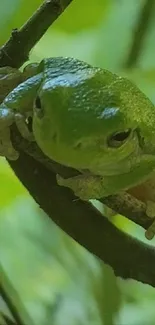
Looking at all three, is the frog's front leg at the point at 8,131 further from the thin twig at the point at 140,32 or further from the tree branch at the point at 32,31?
the thin twig at the point at 140,32

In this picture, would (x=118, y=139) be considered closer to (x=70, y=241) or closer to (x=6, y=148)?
(x=6, y=148)

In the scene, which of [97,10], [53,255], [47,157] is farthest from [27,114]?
[53,255]

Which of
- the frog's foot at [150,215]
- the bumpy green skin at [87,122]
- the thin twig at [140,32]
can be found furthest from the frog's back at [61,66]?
the thin twig at [140,32]

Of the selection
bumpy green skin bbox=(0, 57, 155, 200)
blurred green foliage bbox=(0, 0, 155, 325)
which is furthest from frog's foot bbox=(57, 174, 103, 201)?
blurred green foliage bbox=(0, 0, 155, 325)

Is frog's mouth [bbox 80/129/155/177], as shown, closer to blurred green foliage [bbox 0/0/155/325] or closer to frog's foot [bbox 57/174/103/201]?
frog's foot [bbox 57/174/103/201]

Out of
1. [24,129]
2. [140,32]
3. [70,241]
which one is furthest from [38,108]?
[70,241]

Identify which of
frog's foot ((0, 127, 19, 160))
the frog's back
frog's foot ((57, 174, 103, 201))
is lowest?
frog's foot ((57, 174, 103, 201))

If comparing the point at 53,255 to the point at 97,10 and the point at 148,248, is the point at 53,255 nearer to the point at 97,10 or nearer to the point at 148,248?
the point at 97,10
